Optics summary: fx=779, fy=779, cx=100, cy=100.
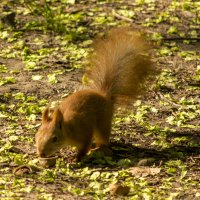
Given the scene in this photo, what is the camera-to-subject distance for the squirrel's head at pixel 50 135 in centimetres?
655

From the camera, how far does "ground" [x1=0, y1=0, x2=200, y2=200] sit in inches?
241

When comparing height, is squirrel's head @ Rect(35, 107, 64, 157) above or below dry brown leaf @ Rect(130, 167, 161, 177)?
above

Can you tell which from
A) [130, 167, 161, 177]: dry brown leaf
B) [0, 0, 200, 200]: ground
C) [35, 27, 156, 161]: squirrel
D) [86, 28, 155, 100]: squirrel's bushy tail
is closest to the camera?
[0, 0, 200, 200]: ground

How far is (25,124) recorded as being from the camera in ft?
24.6

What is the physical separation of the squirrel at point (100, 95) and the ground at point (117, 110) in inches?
6.7

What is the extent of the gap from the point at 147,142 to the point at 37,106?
4.57 feet

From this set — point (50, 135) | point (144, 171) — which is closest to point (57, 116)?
point (50, 135)

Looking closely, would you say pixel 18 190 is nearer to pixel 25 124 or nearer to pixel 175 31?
pixel 25 124

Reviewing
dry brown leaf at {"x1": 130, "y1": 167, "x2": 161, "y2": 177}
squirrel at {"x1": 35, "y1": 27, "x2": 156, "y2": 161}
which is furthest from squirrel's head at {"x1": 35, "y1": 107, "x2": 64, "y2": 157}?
dry brown leaf at {"x1": 130, "y1": 167, "x2": 161, "y2": 177}

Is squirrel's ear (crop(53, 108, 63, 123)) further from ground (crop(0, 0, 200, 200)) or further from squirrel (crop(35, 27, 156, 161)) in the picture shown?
ground (crop(0, 0, 200, 200))

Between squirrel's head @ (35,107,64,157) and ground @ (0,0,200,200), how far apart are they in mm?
138

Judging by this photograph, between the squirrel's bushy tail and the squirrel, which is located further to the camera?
the squirrel's bushy tail

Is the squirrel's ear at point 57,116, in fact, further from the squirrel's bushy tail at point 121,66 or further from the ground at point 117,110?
the squirrel's bushy tail at point 121,66

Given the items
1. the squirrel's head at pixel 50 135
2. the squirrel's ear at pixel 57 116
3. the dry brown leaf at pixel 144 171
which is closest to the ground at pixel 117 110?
the dry brown leaf at pixel 144 171
